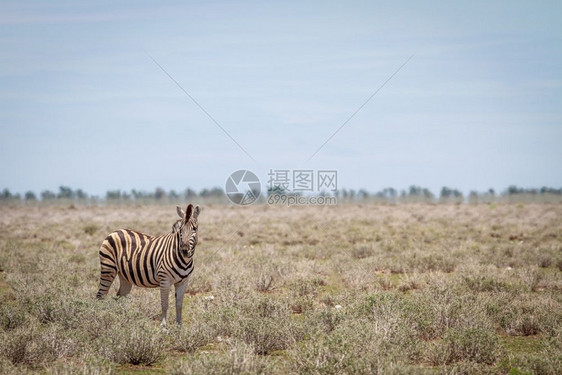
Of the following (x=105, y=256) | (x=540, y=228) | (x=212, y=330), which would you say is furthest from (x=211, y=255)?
(x=540, y=228)

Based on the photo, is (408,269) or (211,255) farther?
(211,255)

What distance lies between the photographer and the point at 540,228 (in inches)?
1257

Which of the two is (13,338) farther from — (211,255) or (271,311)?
(211,255)

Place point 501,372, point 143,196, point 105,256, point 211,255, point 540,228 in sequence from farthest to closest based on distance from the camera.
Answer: point 143,196 → point 540,228 → point 211,255 → point 105,256 → point 501,372

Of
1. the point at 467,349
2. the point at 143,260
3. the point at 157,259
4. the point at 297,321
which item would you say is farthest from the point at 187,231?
the point at 467,349

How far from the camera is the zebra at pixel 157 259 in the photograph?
1008 cm

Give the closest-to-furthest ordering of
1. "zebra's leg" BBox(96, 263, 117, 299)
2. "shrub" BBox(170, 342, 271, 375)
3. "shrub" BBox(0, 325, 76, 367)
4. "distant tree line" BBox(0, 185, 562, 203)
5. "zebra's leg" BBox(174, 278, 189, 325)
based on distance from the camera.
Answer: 1. "shrub" BBox(170, 342, 271, 375)
2. "shrub" BBox(0, 325, 76, 367)
3. "zebra's leg" BBox(174, 278, 189, 325)
4. "zebra's leg" BBox(96, 263, 117, 299)
5. "distant tree line" BBox(0, 185, 562, 203)

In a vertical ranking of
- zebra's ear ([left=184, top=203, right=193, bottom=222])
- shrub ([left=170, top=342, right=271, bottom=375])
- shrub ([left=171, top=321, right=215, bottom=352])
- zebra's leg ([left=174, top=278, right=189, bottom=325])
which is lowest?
shrub ([left=171, top=321, right=215, bottom=352])

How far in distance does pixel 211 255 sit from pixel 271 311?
1007 cm

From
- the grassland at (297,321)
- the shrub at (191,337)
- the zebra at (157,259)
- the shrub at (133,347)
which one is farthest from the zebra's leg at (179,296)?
the shrub at (133,347)

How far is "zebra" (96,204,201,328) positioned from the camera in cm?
1008

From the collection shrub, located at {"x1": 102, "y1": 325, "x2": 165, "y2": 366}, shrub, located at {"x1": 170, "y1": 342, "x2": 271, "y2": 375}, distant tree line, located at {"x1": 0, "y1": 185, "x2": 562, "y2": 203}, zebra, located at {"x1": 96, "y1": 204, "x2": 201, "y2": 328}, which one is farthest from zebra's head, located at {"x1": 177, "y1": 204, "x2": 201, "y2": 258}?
distant tree line, located at {"x1": 0, "y1": 185, "x2": 562, "y2": 203}

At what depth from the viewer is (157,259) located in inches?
420

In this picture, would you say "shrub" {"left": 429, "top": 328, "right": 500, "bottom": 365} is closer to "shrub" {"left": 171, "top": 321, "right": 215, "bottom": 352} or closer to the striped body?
"shrub" {"left": 171, "top": 321, "right": 215, "bottom": 352}
